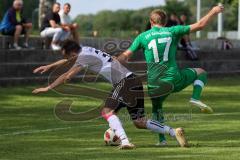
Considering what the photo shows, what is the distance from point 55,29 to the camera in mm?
28047

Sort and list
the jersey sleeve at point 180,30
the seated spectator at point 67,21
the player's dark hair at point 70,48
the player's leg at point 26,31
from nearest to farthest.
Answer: the player's dark hair at point 70,48, the jersey sleeve at point 180,30, the player's leg at point 26,31, the seated spectator at point 67,21

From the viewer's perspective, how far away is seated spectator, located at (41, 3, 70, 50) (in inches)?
1104

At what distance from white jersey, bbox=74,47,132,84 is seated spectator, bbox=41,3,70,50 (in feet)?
47.2

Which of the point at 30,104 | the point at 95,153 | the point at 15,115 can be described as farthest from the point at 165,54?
the point at 30,104

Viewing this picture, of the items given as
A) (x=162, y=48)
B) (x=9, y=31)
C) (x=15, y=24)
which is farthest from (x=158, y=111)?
(x=9, y=31)

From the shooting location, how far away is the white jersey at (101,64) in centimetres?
1335

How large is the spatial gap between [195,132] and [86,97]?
7.40 meters

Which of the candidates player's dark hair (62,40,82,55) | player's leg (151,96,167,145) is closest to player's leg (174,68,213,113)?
player's leg (151,96,167,145)

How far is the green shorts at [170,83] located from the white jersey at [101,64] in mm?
518

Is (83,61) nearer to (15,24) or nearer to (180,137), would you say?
(180,137)

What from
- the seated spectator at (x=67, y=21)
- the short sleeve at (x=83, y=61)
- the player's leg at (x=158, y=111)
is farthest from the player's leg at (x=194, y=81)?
the seated spectator at (x=67, y=21)

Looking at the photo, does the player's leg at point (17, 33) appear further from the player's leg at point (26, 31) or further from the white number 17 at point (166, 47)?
the white number 17 at point (166, 47)

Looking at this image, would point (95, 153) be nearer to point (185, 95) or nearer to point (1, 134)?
point (1, 134)

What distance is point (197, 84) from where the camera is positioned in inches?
557
